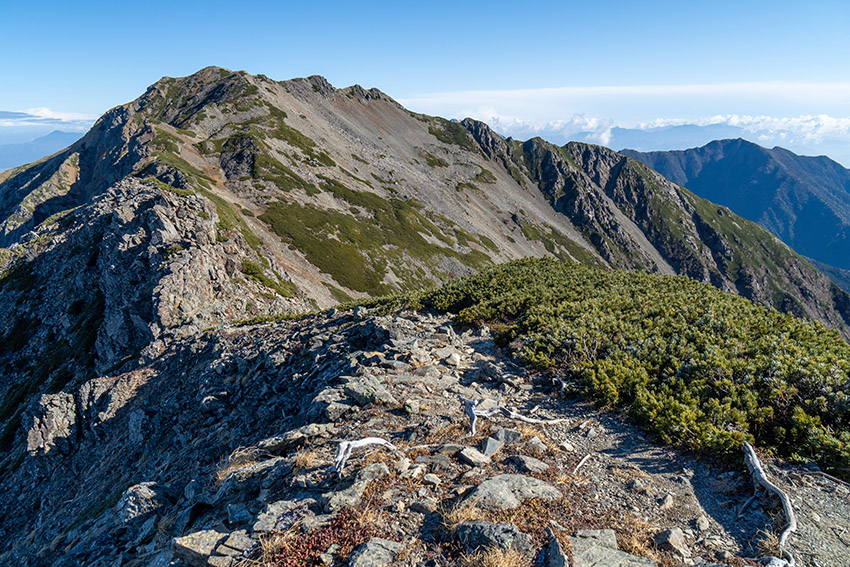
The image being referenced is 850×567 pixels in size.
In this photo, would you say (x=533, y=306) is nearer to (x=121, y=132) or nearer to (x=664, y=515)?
(x=664, y=515)

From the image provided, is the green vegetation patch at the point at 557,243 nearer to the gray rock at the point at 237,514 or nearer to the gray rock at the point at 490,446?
the gray rock at the point at 490,446

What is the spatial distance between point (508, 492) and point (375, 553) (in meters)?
2.21

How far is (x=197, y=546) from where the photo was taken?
5.80 m

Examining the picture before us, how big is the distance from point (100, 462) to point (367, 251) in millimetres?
62617

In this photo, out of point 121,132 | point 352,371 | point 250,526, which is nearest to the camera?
point 250,526

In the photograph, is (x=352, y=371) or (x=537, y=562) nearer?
(x=537, y=562)

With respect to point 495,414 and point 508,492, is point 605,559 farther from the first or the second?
point 495,414

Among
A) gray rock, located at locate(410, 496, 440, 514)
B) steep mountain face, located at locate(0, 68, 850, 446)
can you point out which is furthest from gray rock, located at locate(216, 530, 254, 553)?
steep mountain face, located at locate(0, 68, 850, 446)

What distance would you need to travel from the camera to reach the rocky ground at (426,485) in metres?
5.37

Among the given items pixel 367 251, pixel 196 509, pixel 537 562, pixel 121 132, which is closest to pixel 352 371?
pixel 196 509

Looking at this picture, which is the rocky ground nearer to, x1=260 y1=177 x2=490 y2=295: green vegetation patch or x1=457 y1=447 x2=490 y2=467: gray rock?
x1=457 y1=447 x2=490 y2=467: gray rock

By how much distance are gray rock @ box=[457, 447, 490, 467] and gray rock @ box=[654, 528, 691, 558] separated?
2.67 m

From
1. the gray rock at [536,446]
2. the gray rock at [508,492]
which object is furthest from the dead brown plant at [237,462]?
the gray rock at [536,446]

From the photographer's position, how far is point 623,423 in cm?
879
